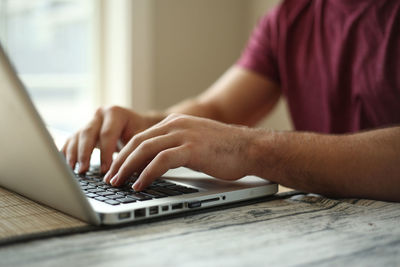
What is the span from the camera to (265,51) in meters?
1.50

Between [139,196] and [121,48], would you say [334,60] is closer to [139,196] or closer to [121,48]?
[139,196]

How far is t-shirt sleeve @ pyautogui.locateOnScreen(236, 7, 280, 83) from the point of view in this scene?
147 centimetres

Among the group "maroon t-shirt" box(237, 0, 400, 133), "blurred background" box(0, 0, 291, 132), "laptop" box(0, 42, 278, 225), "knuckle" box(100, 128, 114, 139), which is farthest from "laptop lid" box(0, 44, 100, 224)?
"blurred background" box(0, 0, 291, 132)

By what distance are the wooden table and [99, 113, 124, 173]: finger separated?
252 mm

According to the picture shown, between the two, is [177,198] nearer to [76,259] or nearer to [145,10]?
[76,259]

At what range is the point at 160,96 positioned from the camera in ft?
7.68

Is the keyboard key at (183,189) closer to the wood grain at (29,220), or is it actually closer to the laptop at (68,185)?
the laptop at (68,185)

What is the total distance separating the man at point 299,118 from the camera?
679mm

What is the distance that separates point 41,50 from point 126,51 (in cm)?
48

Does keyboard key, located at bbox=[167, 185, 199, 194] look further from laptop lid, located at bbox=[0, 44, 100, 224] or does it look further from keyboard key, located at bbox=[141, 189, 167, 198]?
laptop lid, located at bbox=[0, 44, 100, 224]

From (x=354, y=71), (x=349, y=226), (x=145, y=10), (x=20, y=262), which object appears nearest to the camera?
(x=20, y=262)

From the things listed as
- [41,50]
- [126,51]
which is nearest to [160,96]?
[126,51]

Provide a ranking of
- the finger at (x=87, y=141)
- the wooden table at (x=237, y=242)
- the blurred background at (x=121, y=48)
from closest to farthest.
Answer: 1. the wooden table at (x=237, y=242)
2. the finger at (x=87, y=141)
3. the blurred background at (x=121, y=48)

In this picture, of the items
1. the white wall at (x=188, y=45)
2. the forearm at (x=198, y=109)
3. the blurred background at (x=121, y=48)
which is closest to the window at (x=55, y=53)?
the blurred background at (x=121, y=48)
